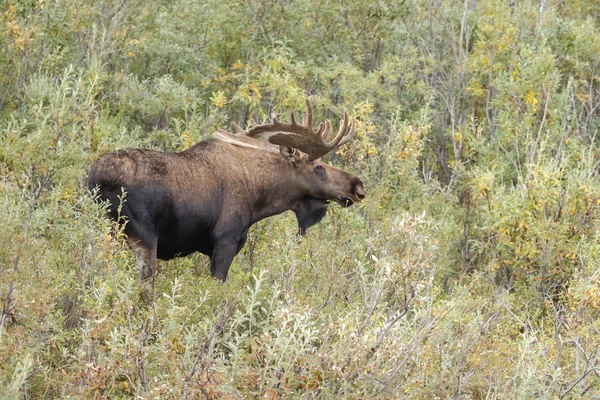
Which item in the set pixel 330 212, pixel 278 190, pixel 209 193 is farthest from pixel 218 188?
pixel 330 212

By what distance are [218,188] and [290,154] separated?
0.95 metres

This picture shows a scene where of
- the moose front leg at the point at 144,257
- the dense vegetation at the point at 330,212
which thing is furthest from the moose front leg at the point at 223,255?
the moose front leg at the point at 144,257

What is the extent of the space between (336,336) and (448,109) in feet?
25.7

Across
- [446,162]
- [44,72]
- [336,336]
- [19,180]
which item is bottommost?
[446,162]

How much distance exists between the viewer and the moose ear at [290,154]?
30.2 feet

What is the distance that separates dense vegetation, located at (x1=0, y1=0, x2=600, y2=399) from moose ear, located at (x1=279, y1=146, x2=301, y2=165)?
0.71 metres

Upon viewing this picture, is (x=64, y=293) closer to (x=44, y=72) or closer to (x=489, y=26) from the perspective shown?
(x=44, y=72)

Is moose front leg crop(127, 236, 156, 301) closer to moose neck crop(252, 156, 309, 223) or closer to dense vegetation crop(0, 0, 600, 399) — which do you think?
dense vegetation crop(0, 0, 600, 399)

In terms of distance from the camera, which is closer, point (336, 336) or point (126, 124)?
point (336, 336)

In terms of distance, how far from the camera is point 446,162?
13.4 m

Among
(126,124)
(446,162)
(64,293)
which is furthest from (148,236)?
(446,162)

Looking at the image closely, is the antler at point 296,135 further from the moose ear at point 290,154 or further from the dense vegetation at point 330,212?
the dense vegetation at point 330,212

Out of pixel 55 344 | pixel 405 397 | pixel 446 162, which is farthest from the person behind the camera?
pixel 446 162

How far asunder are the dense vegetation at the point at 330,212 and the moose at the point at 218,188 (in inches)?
10.0
